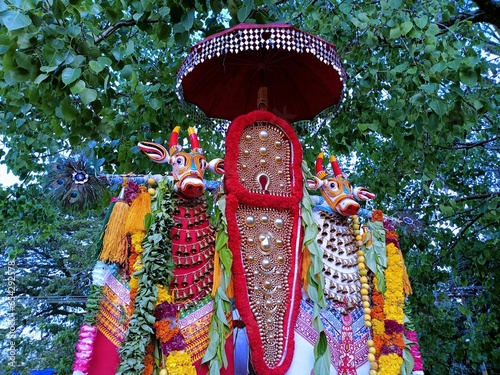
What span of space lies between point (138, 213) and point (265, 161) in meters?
0.91

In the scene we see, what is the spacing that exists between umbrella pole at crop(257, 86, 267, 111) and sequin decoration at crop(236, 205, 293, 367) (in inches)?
36.8

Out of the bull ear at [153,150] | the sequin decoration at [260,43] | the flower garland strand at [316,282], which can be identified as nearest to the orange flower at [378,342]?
the flower garland strand at [316,282]

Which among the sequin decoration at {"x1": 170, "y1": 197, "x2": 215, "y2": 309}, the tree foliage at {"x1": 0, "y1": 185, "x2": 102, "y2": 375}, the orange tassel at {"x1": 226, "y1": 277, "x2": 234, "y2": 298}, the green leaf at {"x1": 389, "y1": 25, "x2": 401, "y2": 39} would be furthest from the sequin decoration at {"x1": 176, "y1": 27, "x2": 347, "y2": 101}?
the tree foliage at {"x1": 0, "y1": 185, "x2": 102, "y2": 375}

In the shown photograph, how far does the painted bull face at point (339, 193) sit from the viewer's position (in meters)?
3.28

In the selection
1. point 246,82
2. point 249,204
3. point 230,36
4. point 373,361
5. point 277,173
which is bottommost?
point 373,361

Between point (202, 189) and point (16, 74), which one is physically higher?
point (16, 74)

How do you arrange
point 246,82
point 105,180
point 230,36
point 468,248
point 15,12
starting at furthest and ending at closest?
1. point 468,248
2. point 246,82
3. point 230,36
4. point 105,180
5. point 15,12

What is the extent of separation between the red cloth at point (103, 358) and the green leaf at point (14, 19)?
5.40 ft

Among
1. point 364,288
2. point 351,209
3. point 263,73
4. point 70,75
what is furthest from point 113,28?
point 364,288

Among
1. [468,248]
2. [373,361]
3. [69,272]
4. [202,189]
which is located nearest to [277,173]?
Result: [202,189]

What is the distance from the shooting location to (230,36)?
312 cm

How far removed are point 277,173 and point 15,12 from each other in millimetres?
1759

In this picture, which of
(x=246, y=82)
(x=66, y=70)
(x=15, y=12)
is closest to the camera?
(x=15, y=12)

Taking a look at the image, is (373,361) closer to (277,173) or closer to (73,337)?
(277,173)
